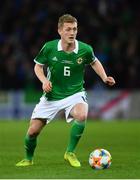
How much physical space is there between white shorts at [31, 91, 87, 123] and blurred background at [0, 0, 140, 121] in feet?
42.5

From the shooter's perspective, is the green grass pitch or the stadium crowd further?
the stadium crowd

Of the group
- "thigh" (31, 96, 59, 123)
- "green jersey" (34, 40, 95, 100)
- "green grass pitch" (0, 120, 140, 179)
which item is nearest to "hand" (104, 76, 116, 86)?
"green jersey" (34, 40, 95, 100)

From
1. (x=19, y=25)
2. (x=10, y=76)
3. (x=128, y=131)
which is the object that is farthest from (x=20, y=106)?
(x=128, y=131)

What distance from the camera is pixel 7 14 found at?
25.4 meters

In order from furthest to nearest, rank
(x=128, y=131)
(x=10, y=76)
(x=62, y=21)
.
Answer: (x=10, y=76), (x=128, y=131), (x=62, y=21)

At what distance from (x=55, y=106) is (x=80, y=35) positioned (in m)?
14.4

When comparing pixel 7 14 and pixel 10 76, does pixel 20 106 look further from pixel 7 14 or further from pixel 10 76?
pixel 7 14

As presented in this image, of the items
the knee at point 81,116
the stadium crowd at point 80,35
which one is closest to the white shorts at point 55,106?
the knee at point 81,116

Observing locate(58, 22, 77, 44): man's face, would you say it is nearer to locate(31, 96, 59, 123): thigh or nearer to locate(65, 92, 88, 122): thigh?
locate(65, 92, 88, 122): thigh

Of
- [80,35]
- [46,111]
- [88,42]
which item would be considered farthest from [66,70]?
[88,42]

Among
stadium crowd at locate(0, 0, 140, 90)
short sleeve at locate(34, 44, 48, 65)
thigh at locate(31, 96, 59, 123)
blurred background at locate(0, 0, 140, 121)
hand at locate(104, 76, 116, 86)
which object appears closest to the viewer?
hand at locate(104, 76, 116, 86)

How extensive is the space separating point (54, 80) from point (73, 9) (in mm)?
14803

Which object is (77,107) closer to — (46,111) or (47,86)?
(46,111)

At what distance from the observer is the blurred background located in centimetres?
2325
